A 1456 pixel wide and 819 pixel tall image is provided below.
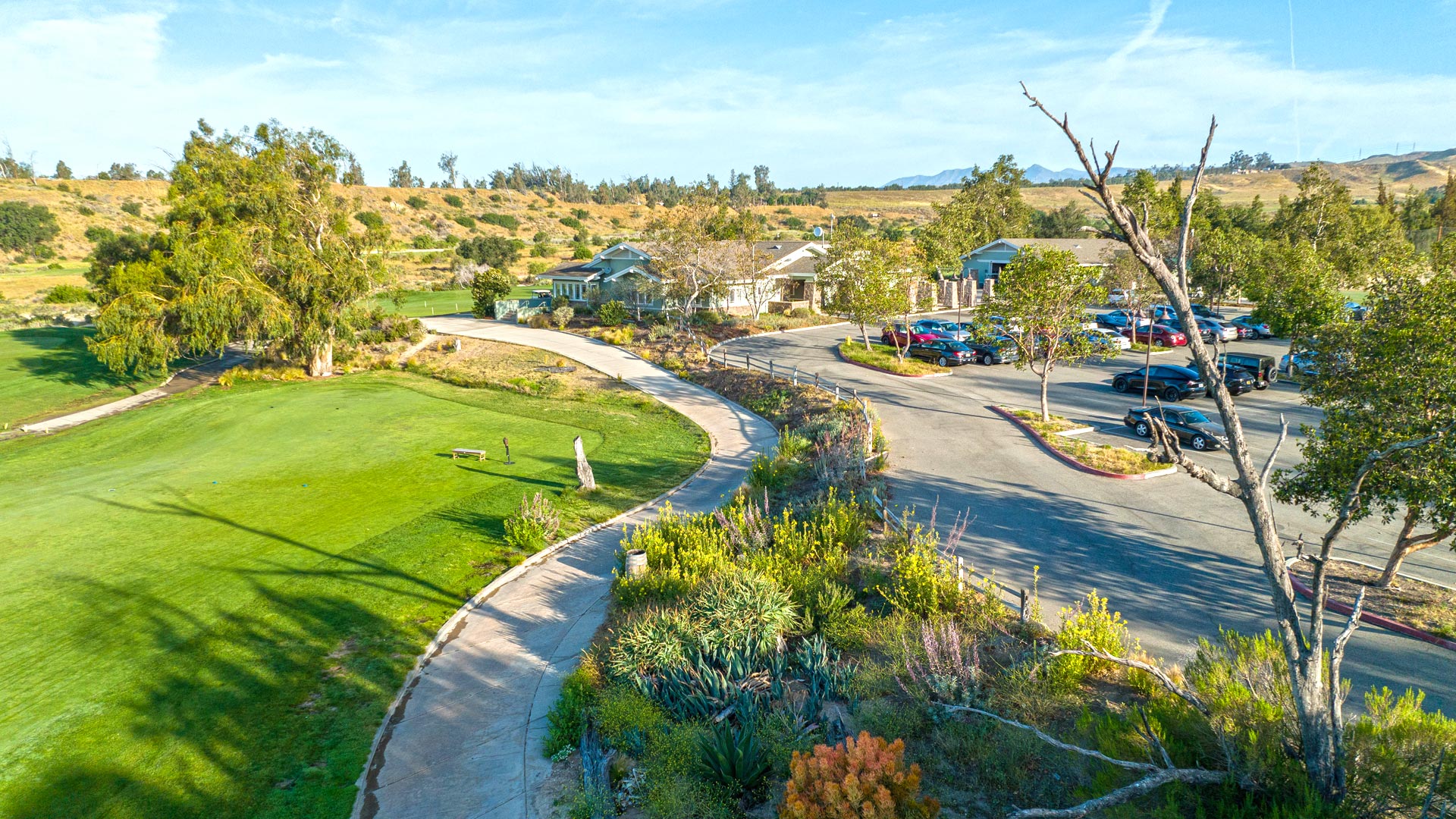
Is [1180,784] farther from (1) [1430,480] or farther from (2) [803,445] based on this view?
(2) [803,445]

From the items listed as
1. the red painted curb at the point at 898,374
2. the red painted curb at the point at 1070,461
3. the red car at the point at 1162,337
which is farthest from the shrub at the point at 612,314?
the red car at the point at 1162,337

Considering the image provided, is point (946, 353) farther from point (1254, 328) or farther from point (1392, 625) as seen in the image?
point (1392, 625)

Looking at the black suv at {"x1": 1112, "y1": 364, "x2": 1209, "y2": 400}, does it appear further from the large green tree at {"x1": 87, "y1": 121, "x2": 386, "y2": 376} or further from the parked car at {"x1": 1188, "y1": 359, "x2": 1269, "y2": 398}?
the large green tree at {"x1": 87, "y1": 121, "x2": 386, "y2": 376}

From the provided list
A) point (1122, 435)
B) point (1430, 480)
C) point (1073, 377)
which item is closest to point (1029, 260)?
point (1122, 435)

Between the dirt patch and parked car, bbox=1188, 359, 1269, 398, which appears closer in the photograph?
the dirt patch

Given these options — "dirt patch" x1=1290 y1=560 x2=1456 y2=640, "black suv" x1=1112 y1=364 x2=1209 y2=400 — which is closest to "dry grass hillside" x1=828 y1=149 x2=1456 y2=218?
"black suv" x1=1112 y1=364 x2=1209 y2=400
